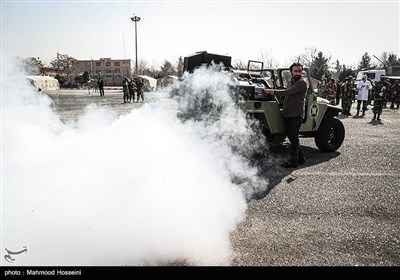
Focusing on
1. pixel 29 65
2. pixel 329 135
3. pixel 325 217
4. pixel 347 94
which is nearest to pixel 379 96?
pixel 347 94

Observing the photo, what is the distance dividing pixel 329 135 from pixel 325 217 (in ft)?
13.3

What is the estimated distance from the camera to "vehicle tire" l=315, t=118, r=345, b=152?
7.32 meters

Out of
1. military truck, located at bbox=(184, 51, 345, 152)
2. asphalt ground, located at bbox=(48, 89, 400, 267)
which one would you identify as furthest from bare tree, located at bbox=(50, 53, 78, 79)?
asphalt ground, located at bbox=(48, 89, 400, 267)

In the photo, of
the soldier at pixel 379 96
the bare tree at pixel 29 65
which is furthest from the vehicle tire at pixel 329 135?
the soldier at pixel 379 96

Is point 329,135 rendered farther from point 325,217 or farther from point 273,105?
point 325,217

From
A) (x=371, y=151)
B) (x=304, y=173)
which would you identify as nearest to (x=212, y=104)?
(x=304, y=173)

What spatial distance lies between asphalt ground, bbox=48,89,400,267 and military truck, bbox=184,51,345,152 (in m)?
0.75

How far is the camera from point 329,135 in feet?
24.6

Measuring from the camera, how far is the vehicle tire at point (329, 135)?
7.32 metres

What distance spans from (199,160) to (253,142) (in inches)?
87.4

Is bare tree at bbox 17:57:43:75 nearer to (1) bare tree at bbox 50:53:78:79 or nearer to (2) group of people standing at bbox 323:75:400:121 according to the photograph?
(2) group of people standing at bbox 323:75:400:121

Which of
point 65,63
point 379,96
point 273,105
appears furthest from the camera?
point 65,63

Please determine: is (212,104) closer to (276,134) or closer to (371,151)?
(276,134)

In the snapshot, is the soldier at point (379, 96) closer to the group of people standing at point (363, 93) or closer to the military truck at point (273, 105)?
the group of people standing at point (363, 93)
